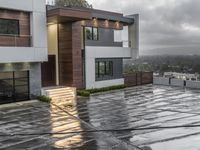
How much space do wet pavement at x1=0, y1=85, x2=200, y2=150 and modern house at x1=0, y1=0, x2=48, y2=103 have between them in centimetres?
174

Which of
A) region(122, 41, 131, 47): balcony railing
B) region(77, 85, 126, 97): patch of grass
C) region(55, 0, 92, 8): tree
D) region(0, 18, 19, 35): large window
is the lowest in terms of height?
region(77, 85, 126, 97): patch of grass

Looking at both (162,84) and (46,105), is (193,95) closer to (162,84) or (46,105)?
(162,84)

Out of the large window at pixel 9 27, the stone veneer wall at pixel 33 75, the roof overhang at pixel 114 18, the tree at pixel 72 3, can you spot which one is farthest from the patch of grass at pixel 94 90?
the tree at pixel 72 3

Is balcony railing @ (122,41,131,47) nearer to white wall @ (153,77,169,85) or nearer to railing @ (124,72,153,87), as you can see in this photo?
railing @ (124,72,153,87)

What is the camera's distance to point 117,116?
18.2 meters

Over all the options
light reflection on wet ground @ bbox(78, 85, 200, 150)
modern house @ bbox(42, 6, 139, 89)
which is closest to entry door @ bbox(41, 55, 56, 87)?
modern house @ bbox(42, 6, 139, 89)

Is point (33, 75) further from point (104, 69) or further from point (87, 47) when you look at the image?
point (104, 69)

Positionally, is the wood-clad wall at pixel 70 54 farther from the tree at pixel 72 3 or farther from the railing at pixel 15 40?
the tree at pixel 72 3

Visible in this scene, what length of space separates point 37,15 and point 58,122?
10.3 meters

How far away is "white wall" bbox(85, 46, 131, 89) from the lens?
2964 cm

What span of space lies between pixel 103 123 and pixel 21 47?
9644mm

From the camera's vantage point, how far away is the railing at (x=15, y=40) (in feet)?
73.3

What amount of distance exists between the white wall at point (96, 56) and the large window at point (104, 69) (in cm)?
65

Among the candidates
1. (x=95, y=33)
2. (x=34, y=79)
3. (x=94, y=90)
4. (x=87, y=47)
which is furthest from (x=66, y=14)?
(x=94, y=90)
